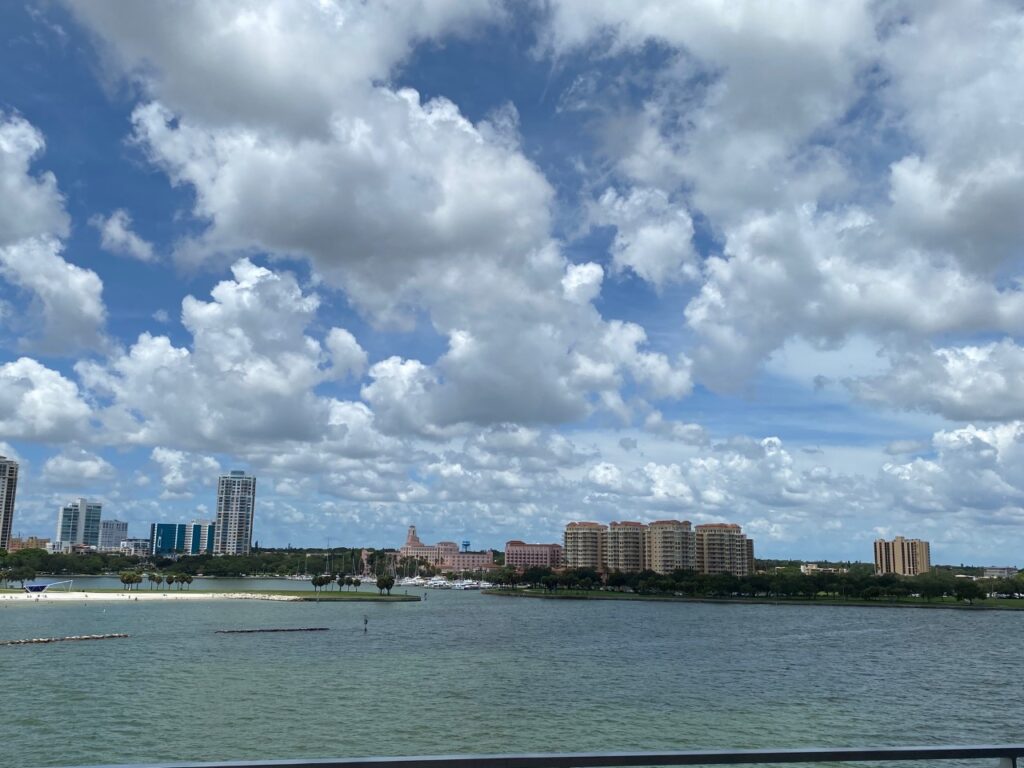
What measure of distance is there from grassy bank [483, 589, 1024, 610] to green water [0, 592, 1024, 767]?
180ft

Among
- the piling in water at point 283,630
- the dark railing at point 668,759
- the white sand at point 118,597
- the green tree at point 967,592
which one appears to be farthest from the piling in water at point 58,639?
the green tree at point 967,592

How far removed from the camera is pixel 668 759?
461cm

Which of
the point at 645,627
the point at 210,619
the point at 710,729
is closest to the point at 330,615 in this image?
the point at 210,619

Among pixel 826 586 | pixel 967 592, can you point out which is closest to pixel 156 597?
pixel 826 586

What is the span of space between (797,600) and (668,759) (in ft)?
545

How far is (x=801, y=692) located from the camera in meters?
47.6

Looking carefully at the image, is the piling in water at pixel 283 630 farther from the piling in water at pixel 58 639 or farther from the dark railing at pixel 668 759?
the dark railing at pixel 668 759

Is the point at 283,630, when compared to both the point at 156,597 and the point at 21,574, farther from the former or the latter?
the point at 21,574

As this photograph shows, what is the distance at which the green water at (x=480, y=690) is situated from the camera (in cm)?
3275

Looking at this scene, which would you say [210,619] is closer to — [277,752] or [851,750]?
[277,752]

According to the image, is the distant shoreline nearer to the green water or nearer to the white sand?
the white sand

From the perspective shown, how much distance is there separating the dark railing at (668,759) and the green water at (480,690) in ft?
72.4

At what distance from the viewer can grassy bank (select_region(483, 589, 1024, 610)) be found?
145m

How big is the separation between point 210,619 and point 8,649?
116ft
